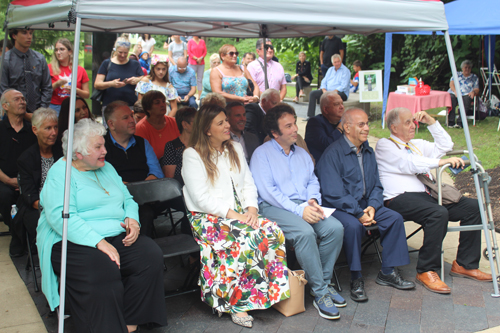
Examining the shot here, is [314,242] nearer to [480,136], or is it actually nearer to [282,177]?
[282,177]

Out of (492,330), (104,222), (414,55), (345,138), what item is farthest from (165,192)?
(414,55)

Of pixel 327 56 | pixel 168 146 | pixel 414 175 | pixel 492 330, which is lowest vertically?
pixel 492 330

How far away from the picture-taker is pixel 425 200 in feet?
12.4

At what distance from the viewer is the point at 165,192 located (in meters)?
3.58

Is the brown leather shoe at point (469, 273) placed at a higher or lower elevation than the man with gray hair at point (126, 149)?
lower

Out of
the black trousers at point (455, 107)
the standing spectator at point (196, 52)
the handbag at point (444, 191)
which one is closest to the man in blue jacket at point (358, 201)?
the handbag at point (444, 191)

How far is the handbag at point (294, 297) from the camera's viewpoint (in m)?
3.15

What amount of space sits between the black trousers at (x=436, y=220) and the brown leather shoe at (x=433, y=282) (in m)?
0.04

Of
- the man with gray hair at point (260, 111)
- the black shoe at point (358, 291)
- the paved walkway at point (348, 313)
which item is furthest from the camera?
the man with gray hair at point (260, 111)

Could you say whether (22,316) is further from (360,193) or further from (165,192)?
(360,193)

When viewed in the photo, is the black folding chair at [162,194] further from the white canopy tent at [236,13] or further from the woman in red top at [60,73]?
the woman in red top at [60,73]

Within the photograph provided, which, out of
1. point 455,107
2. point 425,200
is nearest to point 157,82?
point 425,200

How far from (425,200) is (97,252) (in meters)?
2.59

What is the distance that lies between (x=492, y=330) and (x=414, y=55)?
12.0 meters
